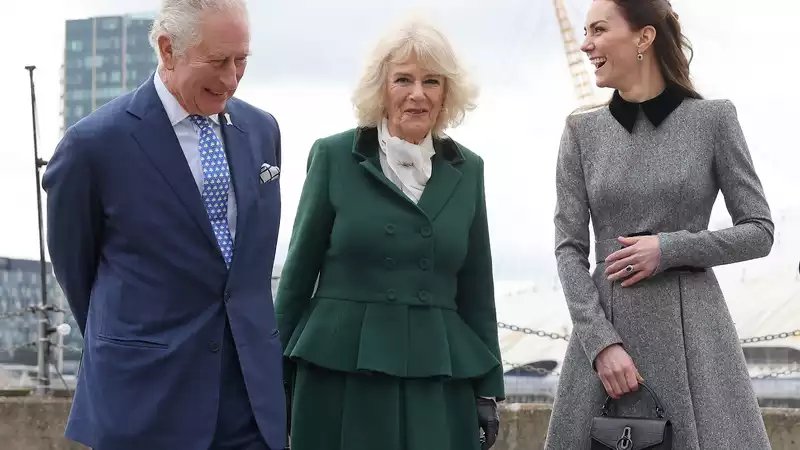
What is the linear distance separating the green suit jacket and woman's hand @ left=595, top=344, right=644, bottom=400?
1.40 feet

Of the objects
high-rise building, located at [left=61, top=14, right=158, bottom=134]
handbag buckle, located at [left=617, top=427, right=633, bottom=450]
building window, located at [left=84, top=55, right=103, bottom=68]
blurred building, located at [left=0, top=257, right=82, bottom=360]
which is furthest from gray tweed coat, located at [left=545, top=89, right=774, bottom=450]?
building window, located at [left=84, top=55, right=103, bottom=68]

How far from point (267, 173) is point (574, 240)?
0.92 m

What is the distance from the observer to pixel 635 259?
11.6 feet

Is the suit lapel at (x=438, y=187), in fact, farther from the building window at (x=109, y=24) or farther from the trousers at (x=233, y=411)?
the building window at (x=109, y=24)

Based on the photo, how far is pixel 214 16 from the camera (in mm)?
3156

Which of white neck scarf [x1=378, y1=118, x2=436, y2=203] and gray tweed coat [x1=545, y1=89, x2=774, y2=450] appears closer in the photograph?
gray tweed coat [x1=545, y1=89, x2=774, y2=450]

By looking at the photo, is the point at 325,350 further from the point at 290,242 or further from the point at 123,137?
the point at 123,137

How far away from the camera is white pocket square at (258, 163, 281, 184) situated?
339 centimetres

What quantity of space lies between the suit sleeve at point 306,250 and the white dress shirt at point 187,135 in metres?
0.62

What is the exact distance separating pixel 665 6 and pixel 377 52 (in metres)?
0.86

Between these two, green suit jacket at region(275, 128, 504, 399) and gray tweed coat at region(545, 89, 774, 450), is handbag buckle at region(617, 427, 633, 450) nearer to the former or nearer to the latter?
gray tweed coat at region(545, 89, 774, 450)

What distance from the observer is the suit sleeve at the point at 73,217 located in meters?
3.17

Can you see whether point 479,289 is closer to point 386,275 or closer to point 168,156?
point 386,275

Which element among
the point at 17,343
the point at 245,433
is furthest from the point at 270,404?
the point at 17,343
